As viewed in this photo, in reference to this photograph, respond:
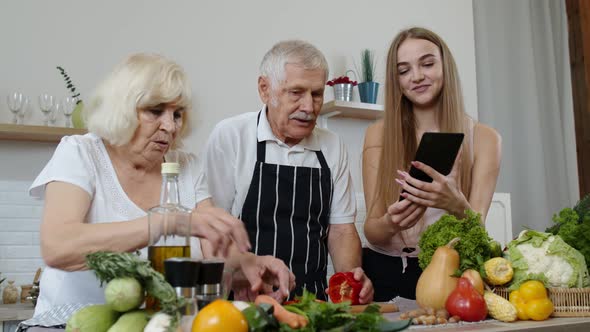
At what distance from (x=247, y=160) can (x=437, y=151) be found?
0.76m

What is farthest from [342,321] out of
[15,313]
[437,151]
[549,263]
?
[15,313]

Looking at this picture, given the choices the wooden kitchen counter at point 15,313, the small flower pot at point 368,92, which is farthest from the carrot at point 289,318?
the small flower pot at point 368,92

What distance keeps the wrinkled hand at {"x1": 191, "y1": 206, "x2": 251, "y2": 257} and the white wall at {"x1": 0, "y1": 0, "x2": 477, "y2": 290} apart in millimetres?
1808

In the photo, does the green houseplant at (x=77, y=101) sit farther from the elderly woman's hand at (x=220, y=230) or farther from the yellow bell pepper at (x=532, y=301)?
the yellow bell pepper at (x=532, y=301)

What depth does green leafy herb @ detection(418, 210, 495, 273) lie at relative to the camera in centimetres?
156

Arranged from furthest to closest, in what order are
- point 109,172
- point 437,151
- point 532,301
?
point 437,151 → point 109,172 → point 532,301

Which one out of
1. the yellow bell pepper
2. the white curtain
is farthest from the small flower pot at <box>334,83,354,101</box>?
the yellow bell pepper

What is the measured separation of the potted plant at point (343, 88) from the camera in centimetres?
411

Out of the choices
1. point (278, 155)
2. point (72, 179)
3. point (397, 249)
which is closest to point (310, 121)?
point (278, 155)

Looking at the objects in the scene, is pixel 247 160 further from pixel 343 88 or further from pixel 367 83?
pixel 367 83

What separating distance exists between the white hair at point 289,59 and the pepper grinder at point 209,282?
1.21m

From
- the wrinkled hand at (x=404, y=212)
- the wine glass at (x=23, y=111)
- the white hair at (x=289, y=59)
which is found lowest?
the wrinkled hand at (x=404, y=212)

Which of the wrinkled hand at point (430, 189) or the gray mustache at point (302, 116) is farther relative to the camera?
the gray mustache at point (302, 116)

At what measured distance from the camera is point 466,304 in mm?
1369
